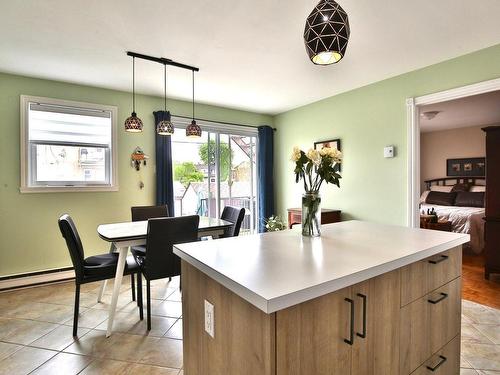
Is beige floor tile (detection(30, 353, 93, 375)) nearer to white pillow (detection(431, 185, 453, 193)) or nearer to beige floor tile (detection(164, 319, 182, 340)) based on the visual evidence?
beige floor tile (detection(164, 319, 182, 340))

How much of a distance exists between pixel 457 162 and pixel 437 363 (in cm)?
668

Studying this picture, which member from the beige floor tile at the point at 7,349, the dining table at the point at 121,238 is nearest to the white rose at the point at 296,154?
the dining table at the point at 121,238

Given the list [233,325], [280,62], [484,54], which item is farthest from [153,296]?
[484,54]

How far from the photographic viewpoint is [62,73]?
306 cm

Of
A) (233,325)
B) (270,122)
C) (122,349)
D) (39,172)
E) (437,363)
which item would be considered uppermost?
(270,122)

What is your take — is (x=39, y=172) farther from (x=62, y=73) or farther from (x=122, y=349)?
(x=122, y=349)

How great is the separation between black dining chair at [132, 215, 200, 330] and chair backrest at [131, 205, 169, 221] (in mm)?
918

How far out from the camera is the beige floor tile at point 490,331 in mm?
2075

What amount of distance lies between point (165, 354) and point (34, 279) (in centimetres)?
231

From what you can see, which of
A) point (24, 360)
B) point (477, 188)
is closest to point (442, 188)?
point (477, 188)

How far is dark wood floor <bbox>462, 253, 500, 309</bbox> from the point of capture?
2732 mm

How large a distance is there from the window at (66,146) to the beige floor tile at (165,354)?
2.28 metres

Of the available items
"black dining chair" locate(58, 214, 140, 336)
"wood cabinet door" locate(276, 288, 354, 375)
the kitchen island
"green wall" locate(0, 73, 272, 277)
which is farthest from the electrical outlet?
"green wall" locate(0, 73, 272, 277)

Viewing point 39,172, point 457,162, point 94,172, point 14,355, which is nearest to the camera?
point 14,355
